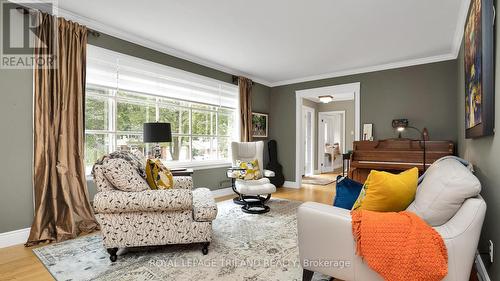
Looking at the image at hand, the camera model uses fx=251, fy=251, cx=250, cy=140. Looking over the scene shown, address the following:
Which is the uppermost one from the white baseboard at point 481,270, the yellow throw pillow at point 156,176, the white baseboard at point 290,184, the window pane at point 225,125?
the window pane at point 225,125

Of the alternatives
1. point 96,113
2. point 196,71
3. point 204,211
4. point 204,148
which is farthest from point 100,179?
point 196,71

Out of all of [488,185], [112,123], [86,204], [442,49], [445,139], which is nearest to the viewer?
[488,185]

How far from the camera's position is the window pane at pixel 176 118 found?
407cm

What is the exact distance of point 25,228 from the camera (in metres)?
2.65

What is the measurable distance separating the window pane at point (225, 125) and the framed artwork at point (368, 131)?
2660 mm

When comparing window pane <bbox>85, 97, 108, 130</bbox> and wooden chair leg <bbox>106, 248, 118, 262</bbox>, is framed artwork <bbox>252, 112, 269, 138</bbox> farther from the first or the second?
wooden chair leg <bbox>106, 248, 118, 262</bbox>

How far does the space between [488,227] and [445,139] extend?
117 inches

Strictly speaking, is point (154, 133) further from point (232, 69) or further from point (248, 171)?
point (232, 69)

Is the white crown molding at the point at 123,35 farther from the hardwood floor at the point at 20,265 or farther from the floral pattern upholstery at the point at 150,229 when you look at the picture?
the hardwood floor at the point at 20,265

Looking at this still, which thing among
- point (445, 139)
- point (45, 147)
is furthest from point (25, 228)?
point (445, 139)

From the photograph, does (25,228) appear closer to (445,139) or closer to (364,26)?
(364,26)

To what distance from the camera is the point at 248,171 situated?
13.3 ft

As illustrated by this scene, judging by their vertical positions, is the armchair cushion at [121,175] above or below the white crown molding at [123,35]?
below

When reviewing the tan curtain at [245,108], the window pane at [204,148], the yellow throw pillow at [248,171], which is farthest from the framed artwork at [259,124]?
the yellow throw pillow at [248,171]
